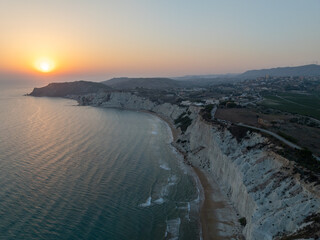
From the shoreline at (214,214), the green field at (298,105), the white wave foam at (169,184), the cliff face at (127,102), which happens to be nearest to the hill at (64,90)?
the cliff face at (127,102)

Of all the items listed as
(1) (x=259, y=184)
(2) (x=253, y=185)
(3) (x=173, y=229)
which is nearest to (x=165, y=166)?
(3) (x=173, y=229)

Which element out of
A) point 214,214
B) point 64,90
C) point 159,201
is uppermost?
point 64,90

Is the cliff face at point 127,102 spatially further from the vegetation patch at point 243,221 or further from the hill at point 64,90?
the vegetation patch at point 243,221

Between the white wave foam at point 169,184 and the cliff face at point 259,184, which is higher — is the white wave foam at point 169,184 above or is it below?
below

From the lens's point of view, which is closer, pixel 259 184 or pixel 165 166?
pixel 259 184

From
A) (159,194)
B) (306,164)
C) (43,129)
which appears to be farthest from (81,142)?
(306,164)

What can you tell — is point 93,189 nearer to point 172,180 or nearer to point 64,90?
point 172,180

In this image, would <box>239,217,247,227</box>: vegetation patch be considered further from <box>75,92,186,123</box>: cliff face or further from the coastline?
<box>75,92,186,123</box>: cliff face
